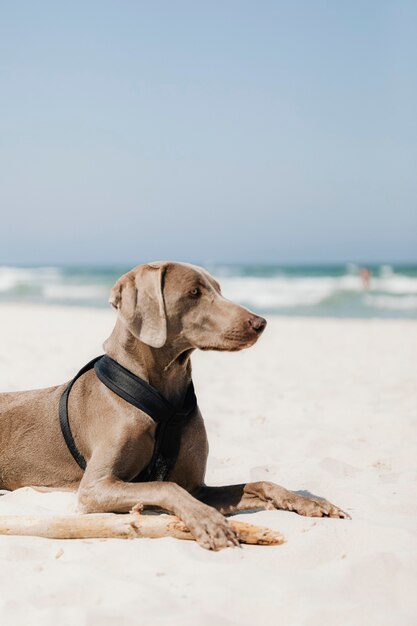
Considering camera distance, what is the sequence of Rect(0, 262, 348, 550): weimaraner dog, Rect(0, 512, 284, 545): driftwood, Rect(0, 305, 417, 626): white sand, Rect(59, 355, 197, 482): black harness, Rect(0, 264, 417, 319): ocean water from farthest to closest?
Rect(0, 264, 417, 319): ocean water → Rect(59, 355, 197, 482): black harness → Rect(0, 262, 348, 550): weimaraner dog → Rect(0, 512, 284, 545): driftwood → Rect(0, 305, 417, 626): white sand

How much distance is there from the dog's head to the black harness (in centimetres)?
29

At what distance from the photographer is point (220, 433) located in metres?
6.38

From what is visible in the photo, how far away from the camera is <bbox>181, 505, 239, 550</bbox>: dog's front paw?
11.2 feet

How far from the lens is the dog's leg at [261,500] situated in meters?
3.96

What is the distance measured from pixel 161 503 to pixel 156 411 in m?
0.55

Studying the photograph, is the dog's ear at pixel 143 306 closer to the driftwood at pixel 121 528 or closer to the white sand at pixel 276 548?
the driftwood at pixel 121 528

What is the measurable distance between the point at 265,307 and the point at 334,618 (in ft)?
90.6

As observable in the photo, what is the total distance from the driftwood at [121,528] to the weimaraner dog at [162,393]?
108mm

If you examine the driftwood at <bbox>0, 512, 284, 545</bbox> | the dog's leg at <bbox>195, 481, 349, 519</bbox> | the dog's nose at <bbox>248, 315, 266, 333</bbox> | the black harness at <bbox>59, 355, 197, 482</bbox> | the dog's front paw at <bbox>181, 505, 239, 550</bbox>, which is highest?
the dog's nose at <bbox>248, 315, 266, 333</bbox>

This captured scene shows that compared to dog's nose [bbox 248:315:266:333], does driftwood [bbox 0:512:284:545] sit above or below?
below

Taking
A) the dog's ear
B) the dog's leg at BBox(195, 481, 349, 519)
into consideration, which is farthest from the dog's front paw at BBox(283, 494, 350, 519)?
the dog's ear

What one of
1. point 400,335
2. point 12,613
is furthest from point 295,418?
point 400,335

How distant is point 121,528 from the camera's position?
3590mm

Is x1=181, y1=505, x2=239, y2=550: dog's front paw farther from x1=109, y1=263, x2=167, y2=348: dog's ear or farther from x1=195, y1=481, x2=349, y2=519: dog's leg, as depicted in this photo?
x1=109, y1=263, x2=167, y2=348: dog's ear
